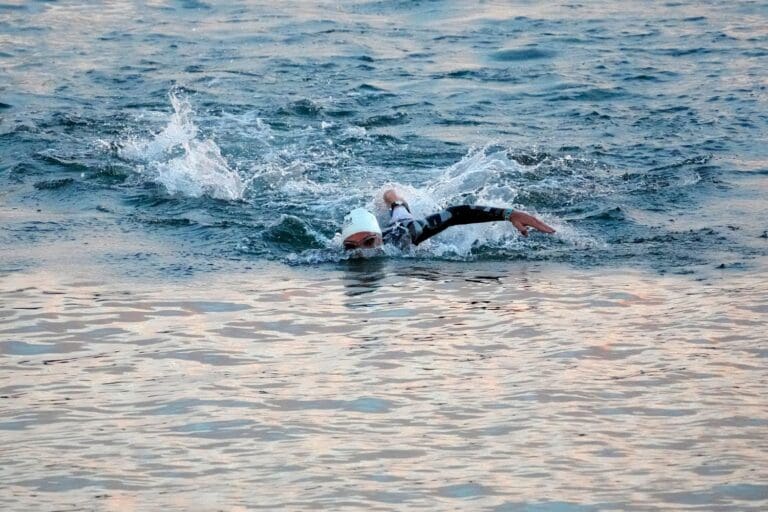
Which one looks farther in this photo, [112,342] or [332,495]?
[112,342]

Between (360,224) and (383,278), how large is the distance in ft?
2.45

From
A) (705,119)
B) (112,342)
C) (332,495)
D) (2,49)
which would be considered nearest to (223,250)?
(112,342)

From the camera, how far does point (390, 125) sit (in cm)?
1708

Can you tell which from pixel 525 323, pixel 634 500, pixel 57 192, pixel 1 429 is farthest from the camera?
pixel 57 192

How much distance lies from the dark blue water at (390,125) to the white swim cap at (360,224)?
34 cm

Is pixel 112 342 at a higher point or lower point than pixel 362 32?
lower

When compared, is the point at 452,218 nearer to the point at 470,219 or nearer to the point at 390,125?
the point at 470,219

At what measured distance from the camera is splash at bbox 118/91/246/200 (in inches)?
557

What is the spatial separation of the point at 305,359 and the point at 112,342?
4.88 ft

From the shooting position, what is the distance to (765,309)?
10.1 meters

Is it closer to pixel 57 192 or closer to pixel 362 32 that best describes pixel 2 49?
pixel 362 32

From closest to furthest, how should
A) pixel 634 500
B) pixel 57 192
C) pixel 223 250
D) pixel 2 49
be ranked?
1. pixel 634 500
2. pixel 223 250
3. pixel 57 192
4. pixel 2 49

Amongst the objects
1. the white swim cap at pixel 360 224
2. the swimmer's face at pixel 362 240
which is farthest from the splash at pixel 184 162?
the swimmer's face at pixel 362 240

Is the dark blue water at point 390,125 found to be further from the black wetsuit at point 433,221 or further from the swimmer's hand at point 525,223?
the swimmer's hand at point 525,223
